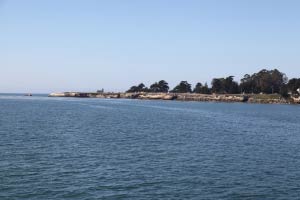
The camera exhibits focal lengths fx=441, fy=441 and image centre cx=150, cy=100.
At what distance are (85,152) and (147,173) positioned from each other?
10.8 meters

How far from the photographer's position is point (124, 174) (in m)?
32.2

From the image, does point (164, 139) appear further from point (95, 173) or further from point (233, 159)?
point (95, 173)

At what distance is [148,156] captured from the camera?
4012 cm

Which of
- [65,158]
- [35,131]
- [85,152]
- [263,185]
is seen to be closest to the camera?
[263,185]

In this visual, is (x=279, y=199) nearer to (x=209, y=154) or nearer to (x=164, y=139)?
(x=209, y=154)

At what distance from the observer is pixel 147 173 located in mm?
32719

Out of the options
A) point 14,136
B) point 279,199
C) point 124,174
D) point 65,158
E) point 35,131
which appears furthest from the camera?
point 35,131

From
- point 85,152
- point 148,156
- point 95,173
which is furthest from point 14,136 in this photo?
A: point 95,173

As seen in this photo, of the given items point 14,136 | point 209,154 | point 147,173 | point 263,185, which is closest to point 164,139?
point 209,154

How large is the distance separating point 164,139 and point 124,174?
881 inches

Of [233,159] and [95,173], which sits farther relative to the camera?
[233,159]

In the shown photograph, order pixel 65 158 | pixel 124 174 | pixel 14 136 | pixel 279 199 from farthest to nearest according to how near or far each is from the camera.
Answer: pixel 14 136, pixel 65 158, pixel 124 174, pixel 279 199

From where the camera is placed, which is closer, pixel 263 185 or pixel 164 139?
pixel 263 185

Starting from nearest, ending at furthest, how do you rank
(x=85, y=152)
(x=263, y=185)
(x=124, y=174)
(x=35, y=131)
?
(x=263, y=185), (x=124, y=174), (x=85, y=152), (x=35, y=131)
